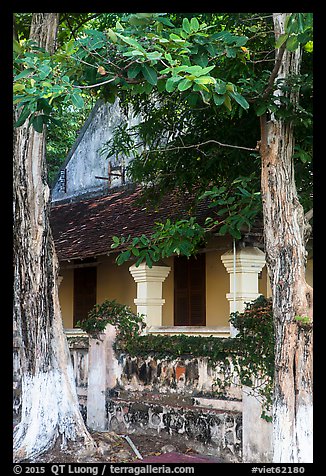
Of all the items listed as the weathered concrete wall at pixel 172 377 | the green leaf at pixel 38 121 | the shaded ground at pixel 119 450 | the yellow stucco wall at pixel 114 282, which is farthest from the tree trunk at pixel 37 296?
the yellow stucco wall at pixel 114 282

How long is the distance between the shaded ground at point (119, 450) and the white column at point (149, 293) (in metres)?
2.04

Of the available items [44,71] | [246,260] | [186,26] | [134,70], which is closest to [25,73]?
[44,71]

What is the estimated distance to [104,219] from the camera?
1412 centimetres

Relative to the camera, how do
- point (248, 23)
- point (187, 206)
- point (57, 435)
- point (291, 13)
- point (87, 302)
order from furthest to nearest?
point (87, 302)
point (187, 206)
point (248, 23)
point (57, 435)
point (291, 13)

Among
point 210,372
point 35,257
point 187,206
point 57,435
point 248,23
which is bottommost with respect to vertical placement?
point 57,435

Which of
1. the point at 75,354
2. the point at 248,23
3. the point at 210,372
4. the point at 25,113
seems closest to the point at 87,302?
the point at 75,354

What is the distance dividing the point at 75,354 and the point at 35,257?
284cm

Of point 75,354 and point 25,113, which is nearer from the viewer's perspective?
point 25,113

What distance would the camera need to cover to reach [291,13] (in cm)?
626

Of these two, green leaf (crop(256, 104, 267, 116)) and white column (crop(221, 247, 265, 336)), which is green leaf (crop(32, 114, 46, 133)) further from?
white column (crop(221, 247, 265, 336))

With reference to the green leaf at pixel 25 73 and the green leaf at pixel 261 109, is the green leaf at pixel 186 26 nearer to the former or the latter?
the green leaf at pixel 261 109

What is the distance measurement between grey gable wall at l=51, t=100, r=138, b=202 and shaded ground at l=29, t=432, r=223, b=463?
7266mm

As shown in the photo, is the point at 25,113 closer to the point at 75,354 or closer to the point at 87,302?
the point at 75,354

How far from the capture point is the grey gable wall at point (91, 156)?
52.8 feet
